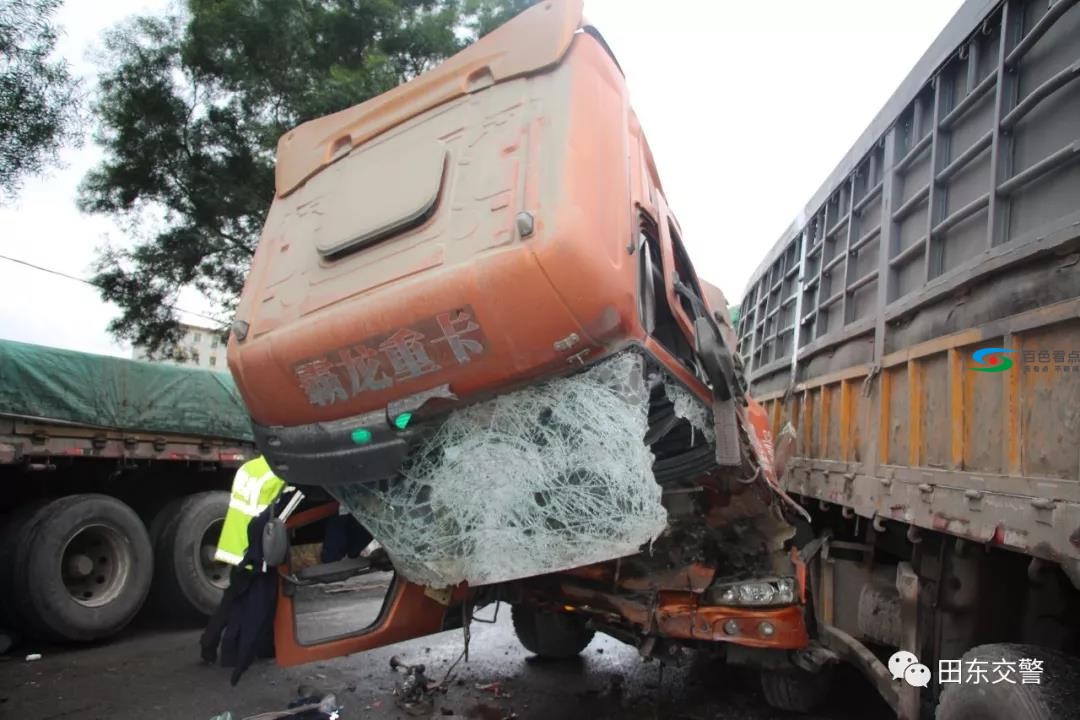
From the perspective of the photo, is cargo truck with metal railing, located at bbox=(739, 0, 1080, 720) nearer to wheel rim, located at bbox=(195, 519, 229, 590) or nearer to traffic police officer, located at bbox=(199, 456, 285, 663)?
traffic police officer, located at bbox=(199, 456, 285, 663)

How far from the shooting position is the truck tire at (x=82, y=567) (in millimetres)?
4820

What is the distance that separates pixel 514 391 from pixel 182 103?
9658 mm

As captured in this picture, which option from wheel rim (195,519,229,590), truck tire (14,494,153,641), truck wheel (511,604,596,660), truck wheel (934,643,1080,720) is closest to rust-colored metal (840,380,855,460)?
truck wheel (934,643,1080,720)

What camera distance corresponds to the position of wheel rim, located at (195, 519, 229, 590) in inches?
233

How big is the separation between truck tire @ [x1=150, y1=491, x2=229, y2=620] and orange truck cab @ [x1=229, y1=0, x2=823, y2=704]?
11.7 ft

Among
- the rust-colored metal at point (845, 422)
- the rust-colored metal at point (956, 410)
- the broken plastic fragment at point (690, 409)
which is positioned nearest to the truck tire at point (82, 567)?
the broken plastic fragment at point (690, 409)

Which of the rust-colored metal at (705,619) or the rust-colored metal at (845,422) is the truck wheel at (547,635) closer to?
the rust-colored metal at (705,619)

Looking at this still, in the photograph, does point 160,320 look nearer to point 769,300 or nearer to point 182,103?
point 182,103

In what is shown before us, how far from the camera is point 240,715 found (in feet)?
12.3

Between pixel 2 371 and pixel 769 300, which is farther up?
pixel 769 300

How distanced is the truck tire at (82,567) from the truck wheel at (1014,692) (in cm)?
502

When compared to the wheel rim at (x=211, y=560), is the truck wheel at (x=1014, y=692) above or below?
above

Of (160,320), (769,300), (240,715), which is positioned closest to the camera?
(240,715)

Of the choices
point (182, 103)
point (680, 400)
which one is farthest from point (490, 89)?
point (182, 103)
